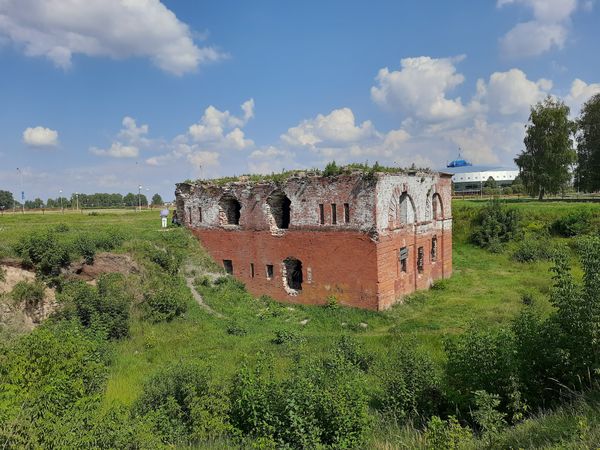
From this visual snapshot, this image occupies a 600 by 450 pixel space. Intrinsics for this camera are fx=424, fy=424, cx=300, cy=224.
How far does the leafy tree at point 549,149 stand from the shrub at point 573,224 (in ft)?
31.5

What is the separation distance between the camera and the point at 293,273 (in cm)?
2061

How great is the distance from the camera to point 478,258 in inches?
1117

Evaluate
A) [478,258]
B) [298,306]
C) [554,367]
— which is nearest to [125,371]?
[298,306]

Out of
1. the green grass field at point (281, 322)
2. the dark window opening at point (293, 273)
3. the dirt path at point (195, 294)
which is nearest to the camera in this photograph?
the green grass field at point (281, 322)

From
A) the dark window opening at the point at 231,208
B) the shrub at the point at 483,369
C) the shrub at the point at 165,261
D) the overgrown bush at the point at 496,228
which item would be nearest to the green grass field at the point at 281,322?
the shrub at the point at 165,261

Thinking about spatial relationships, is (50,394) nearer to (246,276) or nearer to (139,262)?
(139,262)

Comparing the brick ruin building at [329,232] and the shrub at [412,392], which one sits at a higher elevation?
the brick ruin building at [329,232]

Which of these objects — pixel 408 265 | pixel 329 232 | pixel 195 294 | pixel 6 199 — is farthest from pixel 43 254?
pixel 6 199

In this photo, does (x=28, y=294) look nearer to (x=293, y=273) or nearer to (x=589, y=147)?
(x=293, y=273)

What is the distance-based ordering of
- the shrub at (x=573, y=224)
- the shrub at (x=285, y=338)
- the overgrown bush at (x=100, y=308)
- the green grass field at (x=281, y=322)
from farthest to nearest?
the shrub at (x=573, y=224) → the overgrown bush at (x=100, y=308) → the shrub at (x=285, y=338) → the green grass field at (x=281, y=322)

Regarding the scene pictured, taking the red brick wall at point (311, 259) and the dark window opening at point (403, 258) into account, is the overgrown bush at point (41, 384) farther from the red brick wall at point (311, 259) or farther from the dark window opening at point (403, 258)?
the dark window opening at point (403, 258)

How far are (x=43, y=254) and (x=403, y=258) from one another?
592 inches

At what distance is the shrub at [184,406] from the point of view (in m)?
7.34

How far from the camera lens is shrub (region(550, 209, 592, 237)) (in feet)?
94.3
